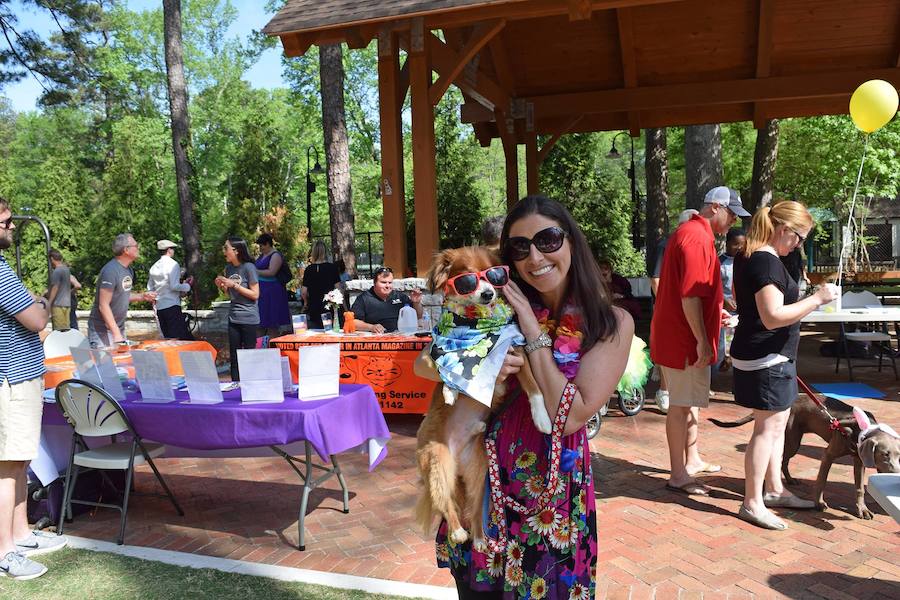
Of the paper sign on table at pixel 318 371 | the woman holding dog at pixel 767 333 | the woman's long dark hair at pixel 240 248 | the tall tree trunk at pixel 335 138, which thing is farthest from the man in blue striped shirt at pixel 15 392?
the tall tree trunk at pixel 335 138

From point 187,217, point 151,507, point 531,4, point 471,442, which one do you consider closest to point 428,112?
point 531,4

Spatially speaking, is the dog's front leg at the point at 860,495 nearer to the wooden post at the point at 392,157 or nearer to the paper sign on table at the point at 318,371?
the paper sign on table at the point at 318,371

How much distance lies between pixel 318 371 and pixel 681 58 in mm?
8481

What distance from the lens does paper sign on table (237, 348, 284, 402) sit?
3984mm

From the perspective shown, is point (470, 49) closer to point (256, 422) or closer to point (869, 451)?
point (256, 422)

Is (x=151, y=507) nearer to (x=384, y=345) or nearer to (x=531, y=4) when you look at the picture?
(x=384, y=345)

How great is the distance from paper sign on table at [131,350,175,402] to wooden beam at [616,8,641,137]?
7684mm

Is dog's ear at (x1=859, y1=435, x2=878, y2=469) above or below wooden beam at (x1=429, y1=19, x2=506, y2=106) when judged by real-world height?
below

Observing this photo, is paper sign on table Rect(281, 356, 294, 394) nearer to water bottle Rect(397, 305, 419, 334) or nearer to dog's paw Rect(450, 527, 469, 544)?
dog's paw Rect(450, 527, 469, 544)

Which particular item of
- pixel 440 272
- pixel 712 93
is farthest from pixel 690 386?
pixel 712 93

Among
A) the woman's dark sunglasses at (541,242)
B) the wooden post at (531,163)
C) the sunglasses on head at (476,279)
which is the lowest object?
the sunglasses on head at (476,279)

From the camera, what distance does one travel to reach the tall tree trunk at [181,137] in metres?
16.9

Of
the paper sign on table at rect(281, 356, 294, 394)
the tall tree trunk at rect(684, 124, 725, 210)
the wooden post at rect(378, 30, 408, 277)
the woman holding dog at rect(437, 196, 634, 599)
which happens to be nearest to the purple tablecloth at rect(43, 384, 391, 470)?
the paper sign on table at rect(281, 356, 294, 394)

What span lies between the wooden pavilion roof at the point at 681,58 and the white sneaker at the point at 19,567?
6045 mm
